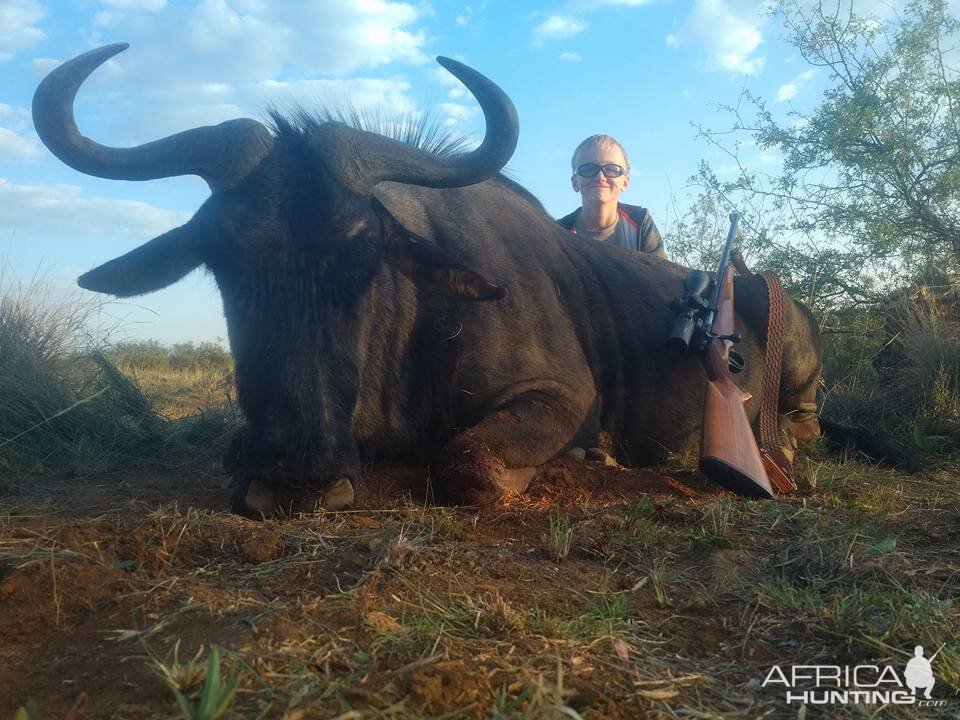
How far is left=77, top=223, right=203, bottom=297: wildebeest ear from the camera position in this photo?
3686mm

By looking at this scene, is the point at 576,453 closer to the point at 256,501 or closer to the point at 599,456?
the point at 599,456

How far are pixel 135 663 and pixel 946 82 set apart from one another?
9.22m

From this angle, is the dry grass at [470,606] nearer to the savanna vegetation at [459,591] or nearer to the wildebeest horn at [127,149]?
the savanna vegetation at [459,591]

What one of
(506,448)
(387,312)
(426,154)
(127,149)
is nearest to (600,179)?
(426,154)

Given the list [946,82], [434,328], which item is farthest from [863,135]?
[434,328]

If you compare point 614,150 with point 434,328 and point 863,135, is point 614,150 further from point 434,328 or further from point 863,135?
point 434,328

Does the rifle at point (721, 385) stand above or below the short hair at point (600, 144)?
below

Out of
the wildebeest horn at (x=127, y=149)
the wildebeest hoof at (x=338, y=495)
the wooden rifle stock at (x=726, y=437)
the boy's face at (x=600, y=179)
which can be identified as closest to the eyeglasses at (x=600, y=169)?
the boy's face at (x=600, y=179)

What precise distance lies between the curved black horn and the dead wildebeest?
11 millimetres

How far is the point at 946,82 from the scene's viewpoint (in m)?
7.96

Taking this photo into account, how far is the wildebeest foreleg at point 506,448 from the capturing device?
3584mm

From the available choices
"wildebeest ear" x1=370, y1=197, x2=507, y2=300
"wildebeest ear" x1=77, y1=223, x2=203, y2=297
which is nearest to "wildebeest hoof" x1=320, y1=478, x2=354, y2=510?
"wildebeest ear" x1=370, y1=197, x2=507, y2=300

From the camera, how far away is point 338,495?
331 cm

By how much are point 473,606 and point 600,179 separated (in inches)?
244
